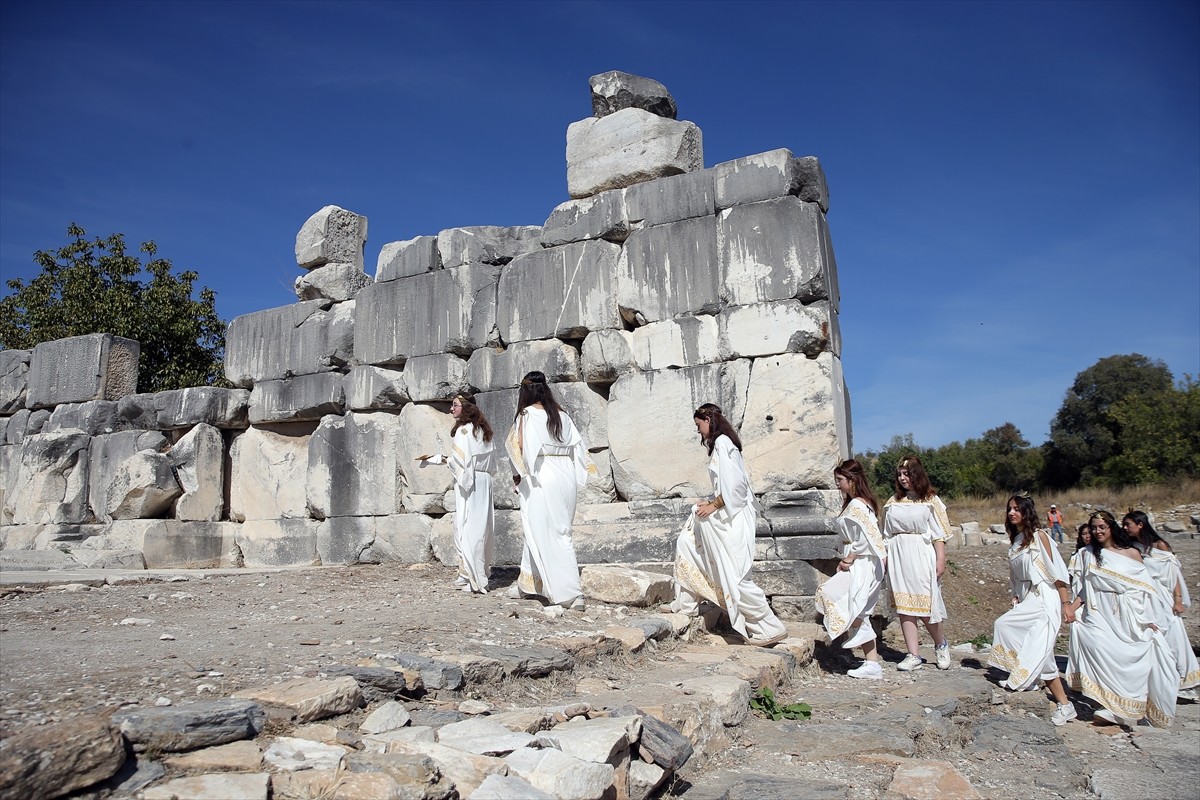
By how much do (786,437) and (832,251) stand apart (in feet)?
5.78

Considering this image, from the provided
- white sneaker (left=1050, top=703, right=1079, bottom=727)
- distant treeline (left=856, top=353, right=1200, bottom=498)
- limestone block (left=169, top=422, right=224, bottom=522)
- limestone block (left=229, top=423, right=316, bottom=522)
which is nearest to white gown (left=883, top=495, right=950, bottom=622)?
white sneaker (left=1050, top=703, right=1079, bottom=727)

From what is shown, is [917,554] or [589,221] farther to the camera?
[589,221]

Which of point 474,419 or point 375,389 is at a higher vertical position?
point 375,389

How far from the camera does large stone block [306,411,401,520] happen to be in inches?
375

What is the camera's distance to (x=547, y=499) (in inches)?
266

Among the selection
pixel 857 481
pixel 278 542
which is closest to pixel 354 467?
pixel 278 542

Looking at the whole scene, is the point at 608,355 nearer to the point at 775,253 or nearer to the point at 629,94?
the point at 775,253

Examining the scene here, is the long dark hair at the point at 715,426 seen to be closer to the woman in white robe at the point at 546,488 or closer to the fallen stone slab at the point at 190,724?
the woman in white robe at the point at 546,488

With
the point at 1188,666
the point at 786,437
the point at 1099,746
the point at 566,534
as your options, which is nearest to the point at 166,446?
the point at 566,534

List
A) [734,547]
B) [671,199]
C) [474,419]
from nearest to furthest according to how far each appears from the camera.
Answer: [734,547] → [474,419] → [671,199]

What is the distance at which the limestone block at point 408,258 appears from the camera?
9.57 meters

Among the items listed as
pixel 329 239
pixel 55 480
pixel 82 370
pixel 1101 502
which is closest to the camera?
pixel 329 239

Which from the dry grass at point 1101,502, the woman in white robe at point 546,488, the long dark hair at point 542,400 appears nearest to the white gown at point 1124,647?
the woman in white robe at point 546,488

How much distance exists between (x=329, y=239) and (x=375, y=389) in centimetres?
195
